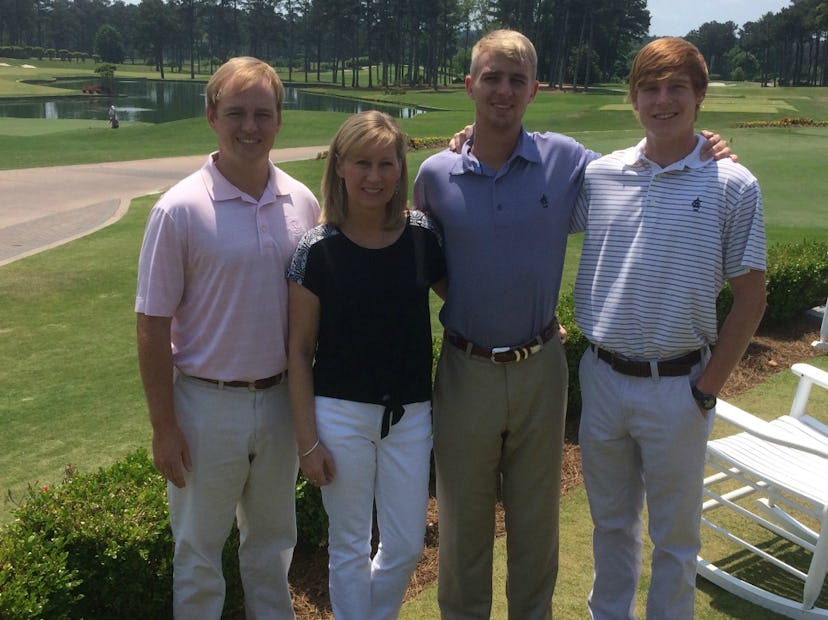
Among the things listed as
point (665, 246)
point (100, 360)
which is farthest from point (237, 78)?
point (100, 360)

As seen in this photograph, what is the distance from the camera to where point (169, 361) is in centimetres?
296

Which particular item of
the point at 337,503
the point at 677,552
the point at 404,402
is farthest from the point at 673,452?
the point at 337,503

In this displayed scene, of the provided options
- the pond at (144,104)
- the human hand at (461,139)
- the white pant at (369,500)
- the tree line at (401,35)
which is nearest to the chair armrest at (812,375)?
the human hand at (461,139)

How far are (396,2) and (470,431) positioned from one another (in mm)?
95673

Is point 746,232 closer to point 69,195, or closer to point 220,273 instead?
point 220,273

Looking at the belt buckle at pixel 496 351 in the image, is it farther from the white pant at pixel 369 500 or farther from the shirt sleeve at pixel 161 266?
the shirt sleeve at pixel 161 266

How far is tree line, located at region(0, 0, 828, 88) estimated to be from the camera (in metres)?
84.6

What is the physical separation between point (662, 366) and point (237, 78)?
1.98 meters

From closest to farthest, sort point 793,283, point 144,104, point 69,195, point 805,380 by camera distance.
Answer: point 805,380 → point 793,283 → point 69,195 → point 144,104

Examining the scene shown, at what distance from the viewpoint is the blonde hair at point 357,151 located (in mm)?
2908

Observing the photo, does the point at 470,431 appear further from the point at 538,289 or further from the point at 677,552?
the point at 677,552

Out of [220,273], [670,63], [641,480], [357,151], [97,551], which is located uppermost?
[670,63]

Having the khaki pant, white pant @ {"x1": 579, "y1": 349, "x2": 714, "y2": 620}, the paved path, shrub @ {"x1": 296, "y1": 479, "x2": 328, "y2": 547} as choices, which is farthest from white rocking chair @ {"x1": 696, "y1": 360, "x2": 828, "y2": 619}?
the paved path

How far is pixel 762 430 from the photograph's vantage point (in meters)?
3.82
